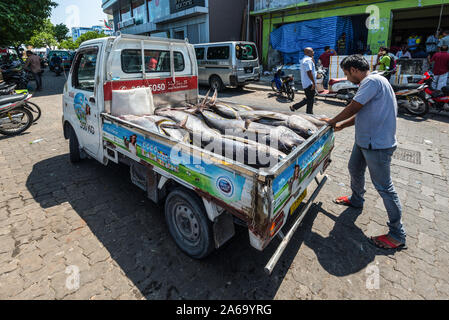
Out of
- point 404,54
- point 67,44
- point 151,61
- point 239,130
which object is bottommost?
point 239,130

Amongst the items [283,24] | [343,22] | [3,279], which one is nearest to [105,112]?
[3,279]

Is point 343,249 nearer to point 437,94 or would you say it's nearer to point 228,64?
point 437,94

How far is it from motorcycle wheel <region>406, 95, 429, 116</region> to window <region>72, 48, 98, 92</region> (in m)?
8.87

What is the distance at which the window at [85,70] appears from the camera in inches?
153

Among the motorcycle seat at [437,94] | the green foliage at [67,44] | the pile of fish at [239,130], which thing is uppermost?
the green foliage at [67,44]

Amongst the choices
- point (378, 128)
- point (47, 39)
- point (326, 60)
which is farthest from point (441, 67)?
point (47, 39)

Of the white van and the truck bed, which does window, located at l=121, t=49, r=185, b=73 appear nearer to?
the truck bed

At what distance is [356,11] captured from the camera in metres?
12.9

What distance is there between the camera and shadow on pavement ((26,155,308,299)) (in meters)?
2.36

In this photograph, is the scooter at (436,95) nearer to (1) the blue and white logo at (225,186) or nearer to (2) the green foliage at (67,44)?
(1) the blue and white logo at (225,186)

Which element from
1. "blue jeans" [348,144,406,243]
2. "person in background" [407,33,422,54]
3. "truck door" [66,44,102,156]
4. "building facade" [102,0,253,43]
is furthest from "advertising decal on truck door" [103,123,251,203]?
"person in background" [407,33,422,54]

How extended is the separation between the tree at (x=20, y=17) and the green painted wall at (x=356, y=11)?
12997mm

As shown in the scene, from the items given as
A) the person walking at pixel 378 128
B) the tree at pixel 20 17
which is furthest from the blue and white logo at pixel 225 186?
the tree at pixel 20 17

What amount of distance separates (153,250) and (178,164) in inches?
41.9
